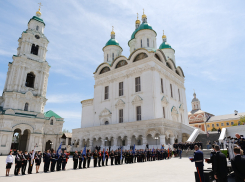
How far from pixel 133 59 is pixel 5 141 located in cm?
2573

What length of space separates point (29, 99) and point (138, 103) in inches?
867

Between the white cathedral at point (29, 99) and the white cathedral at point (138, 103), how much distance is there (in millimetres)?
7979

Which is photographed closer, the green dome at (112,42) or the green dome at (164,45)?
the green dome at (112,42)

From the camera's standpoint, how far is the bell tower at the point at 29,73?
32.8 m

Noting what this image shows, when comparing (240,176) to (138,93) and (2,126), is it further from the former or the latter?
(2,126)

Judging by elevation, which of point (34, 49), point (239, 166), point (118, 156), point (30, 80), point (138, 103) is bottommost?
point (118, 156)

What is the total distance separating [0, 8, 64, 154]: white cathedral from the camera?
30.7m

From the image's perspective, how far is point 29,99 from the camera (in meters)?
34.0

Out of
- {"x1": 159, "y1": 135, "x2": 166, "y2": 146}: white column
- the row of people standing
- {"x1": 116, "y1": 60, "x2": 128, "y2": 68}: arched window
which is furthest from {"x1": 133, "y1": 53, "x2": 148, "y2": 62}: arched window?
the row of people standing

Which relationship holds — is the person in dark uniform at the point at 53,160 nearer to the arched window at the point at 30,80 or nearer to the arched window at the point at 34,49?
the arched window at the point at 30,80

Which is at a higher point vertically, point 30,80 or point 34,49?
point 34,49

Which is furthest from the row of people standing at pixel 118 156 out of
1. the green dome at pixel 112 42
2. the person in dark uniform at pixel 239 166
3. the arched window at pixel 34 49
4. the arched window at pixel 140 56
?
the arched window at pixel 34 49

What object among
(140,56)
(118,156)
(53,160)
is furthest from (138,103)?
(53,160)

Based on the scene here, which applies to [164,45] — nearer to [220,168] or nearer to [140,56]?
[140,56]
